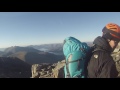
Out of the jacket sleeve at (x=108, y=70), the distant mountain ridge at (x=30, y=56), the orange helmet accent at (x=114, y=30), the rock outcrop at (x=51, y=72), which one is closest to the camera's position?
the jacket sleeve at (x=108, y=70)

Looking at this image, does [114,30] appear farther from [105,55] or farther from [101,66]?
[101,66]

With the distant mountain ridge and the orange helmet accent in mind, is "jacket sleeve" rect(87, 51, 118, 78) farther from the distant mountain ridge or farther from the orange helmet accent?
the distant mountain ridge

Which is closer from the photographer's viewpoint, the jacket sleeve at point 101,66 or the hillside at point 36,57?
the jacket sleeve at point 101,66

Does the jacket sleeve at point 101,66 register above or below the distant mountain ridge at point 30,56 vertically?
below

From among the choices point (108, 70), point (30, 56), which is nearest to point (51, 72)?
point (108, 70)

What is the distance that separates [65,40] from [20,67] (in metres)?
32.0

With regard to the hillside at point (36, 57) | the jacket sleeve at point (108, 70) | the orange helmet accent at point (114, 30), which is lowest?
the jacket sleeve at point (108, 70)

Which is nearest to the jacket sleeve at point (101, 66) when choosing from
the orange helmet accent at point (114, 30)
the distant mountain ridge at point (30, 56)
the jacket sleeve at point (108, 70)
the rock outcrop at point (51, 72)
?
the jacket sleeve at point (108, 70)

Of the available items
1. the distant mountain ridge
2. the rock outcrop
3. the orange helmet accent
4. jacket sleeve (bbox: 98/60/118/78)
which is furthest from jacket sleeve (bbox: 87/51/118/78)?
the distant mountain ridge

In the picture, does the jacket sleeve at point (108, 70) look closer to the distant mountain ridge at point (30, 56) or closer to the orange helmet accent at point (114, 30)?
the orange helmet accent at point (114, 30)
